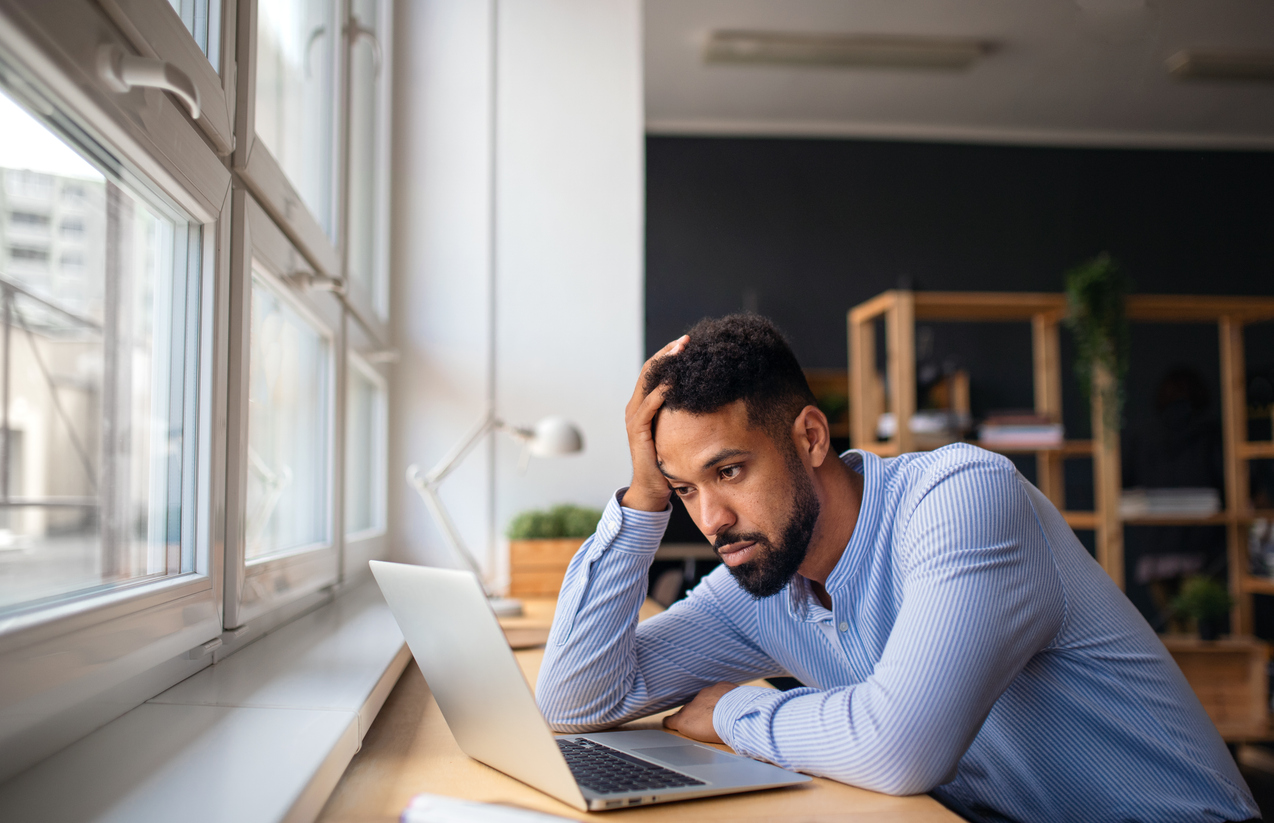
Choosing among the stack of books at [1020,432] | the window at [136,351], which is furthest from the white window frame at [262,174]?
the stack of books at [1020,432]

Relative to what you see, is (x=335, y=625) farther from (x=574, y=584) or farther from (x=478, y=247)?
(x=478, y=247)

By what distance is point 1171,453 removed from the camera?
4355 millimetres

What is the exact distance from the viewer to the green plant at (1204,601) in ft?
11.8

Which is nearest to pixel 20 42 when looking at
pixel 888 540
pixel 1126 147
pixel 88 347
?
pixel 88 347

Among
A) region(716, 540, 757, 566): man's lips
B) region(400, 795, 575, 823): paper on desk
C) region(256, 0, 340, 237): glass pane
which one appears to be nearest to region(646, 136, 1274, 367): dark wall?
region(256, 0, 340, 237): glass pane

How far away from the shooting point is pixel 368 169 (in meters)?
2.76

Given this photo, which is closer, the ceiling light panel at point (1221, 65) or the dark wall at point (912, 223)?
the ceiling light panel at point (1221, 65)

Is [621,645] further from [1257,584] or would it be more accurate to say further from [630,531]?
[1257,584]

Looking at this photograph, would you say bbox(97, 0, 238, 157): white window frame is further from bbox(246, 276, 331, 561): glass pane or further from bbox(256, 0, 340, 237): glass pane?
bbox(256, 0, 340, 237): glass pane

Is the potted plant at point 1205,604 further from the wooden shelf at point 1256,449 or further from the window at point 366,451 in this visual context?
the window at point 366,451

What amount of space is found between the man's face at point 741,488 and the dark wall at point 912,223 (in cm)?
340

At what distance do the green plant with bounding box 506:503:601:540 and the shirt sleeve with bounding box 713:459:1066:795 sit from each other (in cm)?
160

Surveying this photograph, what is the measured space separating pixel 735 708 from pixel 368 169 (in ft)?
7.44

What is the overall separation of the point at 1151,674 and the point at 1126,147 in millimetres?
4866
